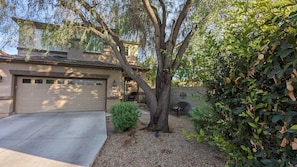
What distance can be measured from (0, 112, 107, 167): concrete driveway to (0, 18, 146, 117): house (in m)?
3.42

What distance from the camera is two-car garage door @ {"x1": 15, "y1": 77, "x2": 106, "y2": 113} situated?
1115 centimetres

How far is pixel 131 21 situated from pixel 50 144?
548 cm

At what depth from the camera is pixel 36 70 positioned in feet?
36.6

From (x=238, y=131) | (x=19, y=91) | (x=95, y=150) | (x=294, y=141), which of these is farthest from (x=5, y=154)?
(x=19, y=91)

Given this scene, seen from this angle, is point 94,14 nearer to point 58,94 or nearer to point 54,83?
point 54,83

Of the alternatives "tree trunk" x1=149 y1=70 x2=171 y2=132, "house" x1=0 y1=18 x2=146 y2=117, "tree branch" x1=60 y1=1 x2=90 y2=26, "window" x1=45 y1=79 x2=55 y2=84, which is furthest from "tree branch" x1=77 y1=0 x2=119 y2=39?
"window" x1=45 y1=79 x2=55 y2=84

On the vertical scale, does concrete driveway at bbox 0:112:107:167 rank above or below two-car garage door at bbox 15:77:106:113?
below

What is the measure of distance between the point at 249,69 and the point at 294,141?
1.93ft

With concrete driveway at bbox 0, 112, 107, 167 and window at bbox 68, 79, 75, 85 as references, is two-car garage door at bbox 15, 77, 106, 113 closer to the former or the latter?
window at bbox 68, 79, 75, 85

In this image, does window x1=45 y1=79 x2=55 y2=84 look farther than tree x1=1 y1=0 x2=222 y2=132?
Yes

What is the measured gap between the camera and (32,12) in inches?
274

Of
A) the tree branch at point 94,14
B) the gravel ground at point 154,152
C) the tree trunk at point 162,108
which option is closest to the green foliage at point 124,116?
the gravel ground at point 154,152

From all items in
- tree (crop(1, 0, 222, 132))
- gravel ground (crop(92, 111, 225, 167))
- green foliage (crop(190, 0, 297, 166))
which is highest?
tree (crop(1, 0, 222, 132))

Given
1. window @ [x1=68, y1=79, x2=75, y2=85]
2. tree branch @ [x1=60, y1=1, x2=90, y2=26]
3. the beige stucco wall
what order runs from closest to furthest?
tree branch @ [x1=60, y1=1, x2=90, y2=26], the beige stucco wall, window @ [x1=68, y1=79, x2=75, y2=85]
